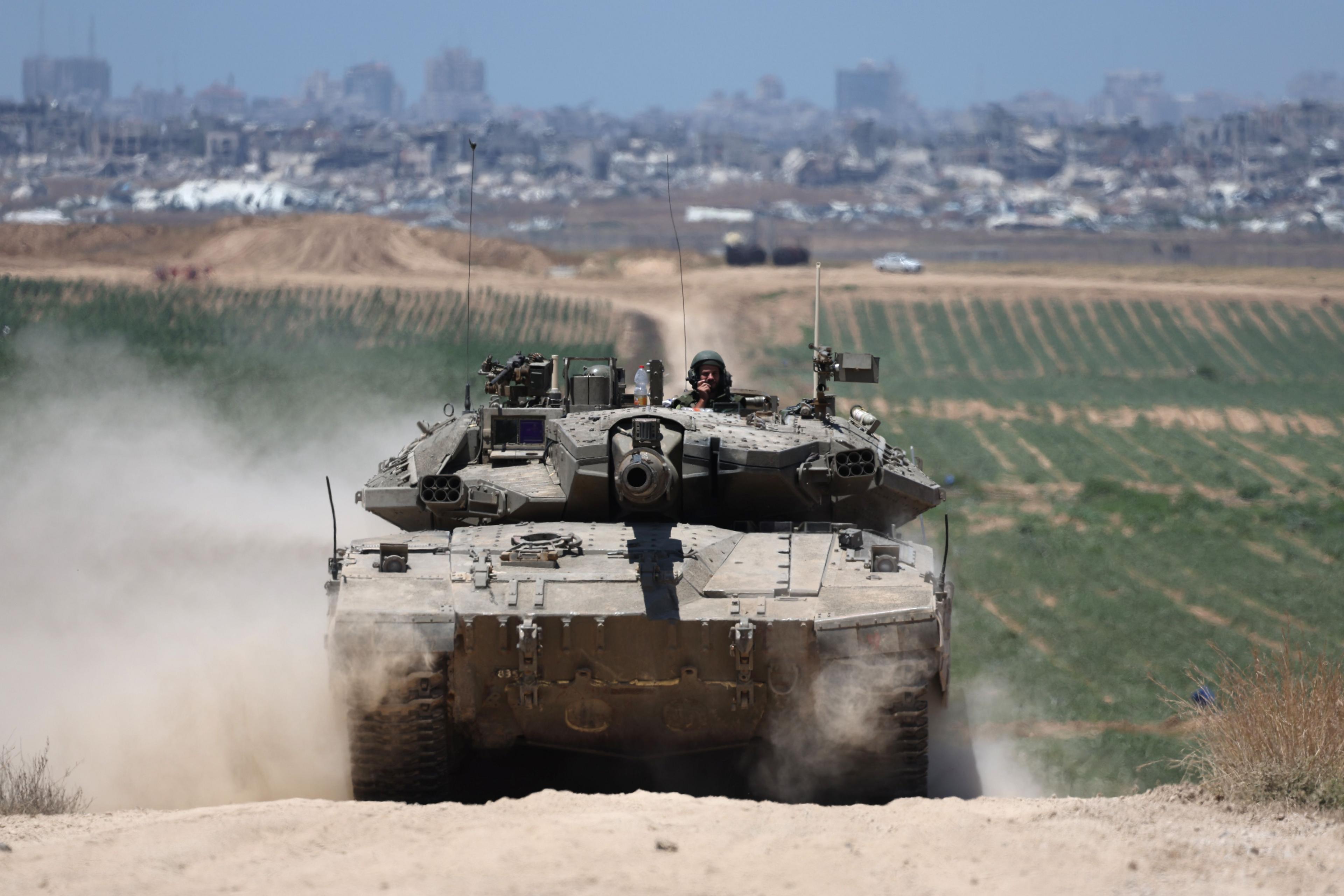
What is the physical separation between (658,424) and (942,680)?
9.66 feet

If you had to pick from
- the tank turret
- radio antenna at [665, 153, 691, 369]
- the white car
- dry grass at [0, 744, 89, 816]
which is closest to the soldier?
radio antenna at [665, 153, 691, 369]

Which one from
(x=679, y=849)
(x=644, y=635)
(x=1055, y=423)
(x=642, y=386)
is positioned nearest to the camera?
(x=679, y=849)

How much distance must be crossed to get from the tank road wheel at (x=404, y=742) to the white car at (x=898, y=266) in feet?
207

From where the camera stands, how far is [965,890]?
9.96m

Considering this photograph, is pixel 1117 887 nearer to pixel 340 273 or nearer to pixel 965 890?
pixel 965 890

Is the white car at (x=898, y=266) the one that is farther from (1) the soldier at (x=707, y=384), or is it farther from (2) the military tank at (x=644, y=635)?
(2) the military tank at (x=644, y=635)

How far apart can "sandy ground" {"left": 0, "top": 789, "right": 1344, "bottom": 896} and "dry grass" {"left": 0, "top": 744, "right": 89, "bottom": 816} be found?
0.40m

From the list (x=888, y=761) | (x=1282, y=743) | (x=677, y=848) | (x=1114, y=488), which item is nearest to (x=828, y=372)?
(x=888, y=761)

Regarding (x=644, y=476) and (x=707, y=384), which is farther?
(x=707, y=384)

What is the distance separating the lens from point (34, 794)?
12.2 metres

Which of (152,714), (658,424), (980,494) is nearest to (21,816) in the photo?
(152,714)

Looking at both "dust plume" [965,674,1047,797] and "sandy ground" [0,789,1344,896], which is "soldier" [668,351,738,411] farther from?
"sandy ground" [0,789,1344,896]

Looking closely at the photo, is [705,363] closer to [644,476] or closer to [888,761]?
[644,476]

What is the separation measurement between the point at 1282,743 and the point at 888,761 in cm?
269
